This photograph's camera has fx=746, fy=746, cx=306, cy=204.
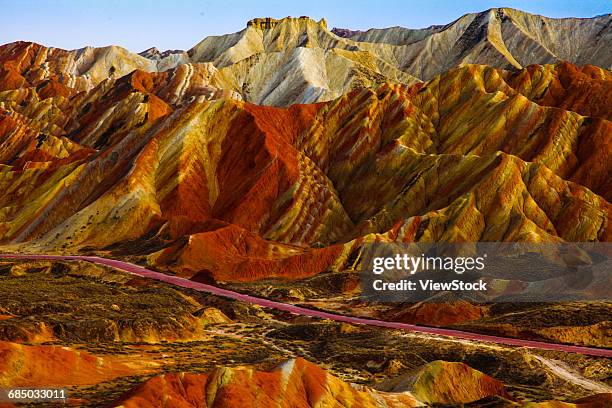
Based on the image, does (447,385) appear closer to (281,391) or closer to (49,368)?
(281,391)

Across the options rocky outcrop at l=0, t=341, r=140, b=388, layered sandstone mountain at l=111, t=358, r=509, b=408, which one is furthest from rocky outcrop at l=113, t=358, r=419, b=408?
rocky outcrop at l=0, t=341, r=140, b=388

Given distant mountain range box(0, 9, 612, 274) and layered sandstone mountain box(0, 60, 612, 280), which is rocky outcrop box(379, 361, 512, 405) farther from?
distant mountain range box(0, 9, 612, 274)

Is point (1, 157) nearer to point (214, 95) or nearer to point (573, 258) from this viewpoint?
point (214, 95)

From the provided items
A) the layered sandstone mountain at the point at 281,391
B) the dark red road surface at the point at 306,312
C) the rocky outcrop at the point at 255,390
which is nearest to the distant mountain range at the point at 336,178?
the dark red road surface at the point at 306,312

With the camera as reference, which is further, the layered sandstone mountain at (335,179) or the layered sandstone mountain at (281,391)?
the layered sandstone mountain at (335,179)

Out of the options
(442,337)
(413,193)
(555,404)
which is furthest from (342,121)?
(555,404)

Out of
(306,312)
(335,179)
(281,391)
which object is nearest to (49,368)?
(281,391)

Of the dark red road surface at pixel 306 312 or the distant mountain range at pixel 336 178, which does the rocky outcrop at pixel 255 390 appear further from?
the distant mountain range at pixel 336 178
